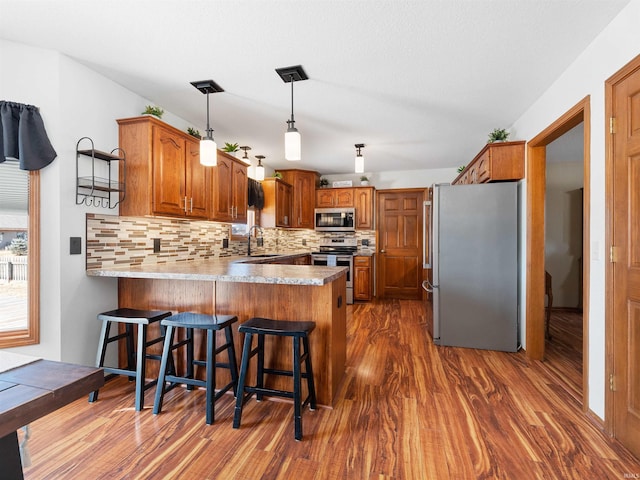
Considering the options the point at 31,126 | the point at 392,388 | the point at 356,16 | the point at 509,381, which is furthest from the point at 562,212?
the point at 31,126

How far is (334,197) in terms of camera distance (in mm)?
5957

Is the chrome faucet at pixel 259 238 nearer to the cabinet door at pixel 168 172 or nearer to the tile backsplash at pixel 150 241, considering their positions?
the tile backsplash at pixel 150 241

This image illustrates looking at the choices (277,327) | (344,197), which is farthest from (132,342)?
(344,197)

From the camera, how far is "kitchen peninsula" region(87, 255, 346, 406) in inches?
83.4

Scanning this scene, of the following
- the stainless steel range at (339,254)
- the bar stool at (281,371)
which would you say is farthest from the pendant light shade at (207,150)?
the stainless steel range at (339,254)

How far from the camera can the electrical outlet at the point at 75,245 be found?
7.36 ft

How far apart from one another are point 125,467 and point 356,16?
2.64 m

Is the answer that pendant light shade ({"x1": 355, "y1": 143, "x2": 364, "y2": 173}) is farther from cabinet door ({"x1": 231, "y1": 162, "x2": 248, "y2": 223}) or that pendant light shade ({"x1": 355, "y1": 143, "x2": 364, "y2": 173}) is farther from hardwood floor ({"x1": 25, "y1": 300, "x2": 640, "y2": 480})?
hardwood floor ({"x1": 25, "y1": 300, "x2": 640, "y2": 480})

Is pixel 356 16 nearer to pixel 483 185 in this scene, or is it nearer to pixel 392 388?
pixel 483 185

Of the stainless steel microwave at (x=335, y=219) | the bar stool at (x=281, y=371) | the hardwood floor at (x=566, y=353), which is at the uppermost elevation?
the stainless steel microwave at (x=335, y=219)

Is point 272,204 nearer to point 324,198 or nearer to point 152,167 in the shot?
point 324,198

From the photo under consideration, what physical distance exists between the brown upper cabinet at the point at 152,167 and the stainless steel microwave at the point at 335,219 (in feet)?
10.9

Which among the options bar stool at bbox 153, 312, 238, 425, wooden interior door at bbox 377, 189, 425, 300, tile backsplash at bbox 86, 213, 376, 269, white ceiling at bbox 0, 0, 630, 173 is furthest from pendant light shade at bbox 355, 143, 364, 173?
A: bar stool at bbox 153, 312, 238, 425

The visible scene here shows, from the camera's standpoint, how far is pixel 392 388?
2.39 metres
